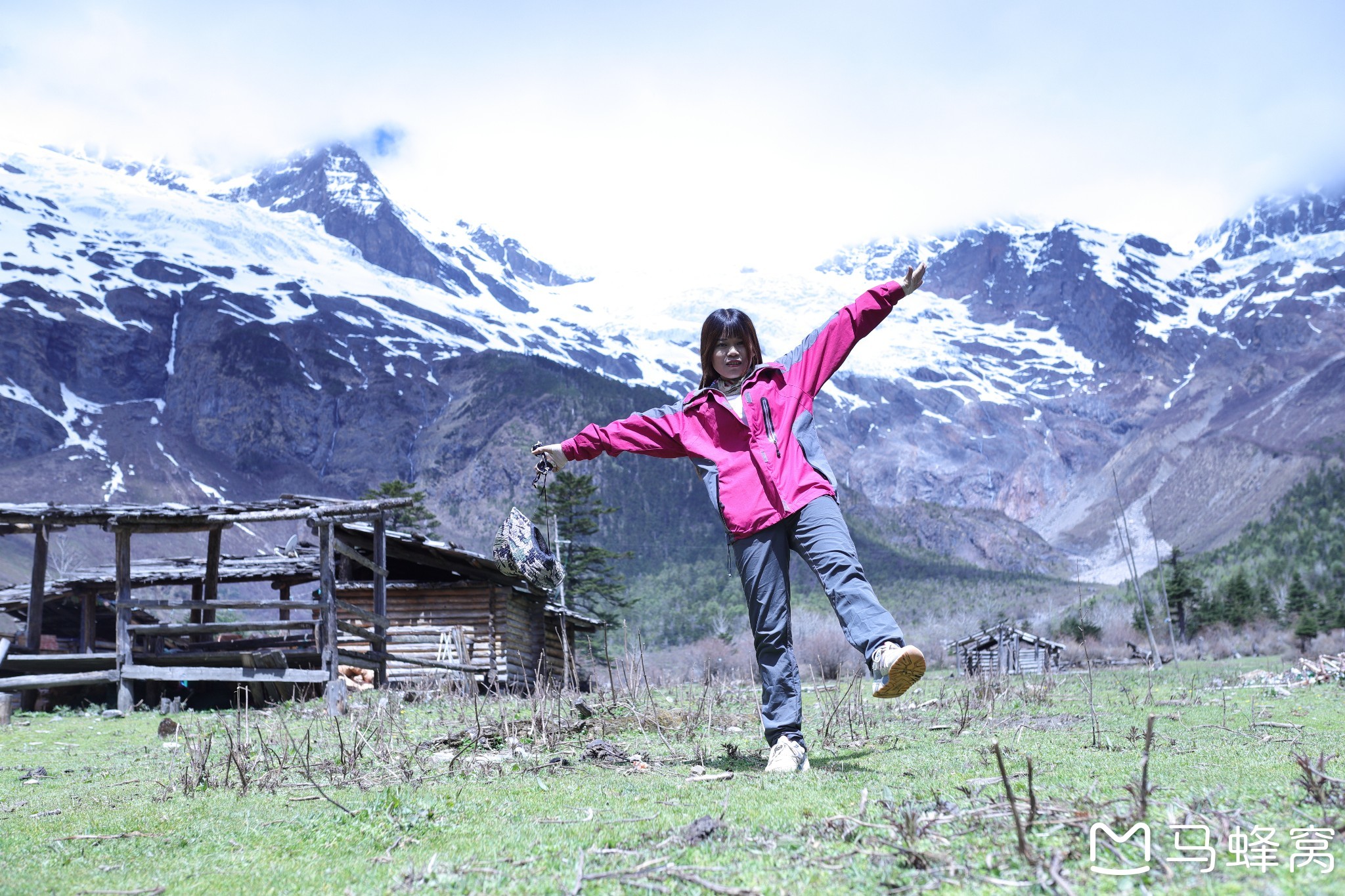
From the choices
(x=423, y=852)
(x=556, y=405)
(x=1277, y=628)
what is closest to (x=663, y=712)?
(x=423, y=852)

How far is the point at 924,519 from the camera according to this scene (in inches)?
5591

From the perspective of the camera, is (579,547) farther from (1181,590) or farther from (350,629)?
(1181,590)

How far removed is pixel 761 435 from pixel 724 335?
25.6 inches

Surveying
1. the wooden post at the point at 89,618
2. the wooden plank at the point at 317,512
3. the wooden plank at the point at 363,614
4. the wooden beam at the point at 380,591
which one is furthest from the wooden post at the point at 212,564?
the wooden post at the point at 89,618

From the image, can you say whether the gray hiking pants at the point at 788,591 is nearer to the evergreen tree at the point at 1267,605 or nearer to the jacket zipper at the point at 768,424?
the jacket zipper at the point at 768,424

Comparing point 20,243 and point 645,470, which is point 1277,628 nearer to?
point 645,470

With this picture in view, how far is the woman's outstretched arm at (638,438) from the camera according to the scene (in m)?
5.23

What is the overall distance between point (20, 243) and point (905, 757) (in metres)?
178

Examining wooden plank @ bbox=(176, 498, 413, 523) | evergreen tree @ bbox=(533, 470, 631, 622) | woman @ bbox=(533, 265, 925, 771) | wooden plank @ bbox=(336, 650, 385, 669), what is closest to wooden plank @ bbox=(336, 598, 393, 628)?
wooden plank @ bbox=(336, 650, 385, 669)

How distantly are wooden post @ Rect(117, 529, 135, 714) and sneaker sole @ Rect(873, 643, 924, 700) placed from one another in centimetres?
1254

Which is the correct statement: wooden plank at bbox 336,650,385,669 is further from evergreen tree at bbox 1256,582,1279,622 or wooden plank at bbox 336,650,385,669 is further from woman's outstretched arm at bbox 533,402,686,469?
evergreen tree at bbox 1256,582,1279,622

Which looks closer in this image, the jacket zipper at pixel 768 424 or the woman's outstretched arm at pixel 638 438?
the jacket zipper at pixel 768 424

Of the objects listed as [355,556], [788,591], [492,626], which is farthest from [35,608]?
[788,591]

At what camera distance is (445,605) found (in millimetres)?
23469
